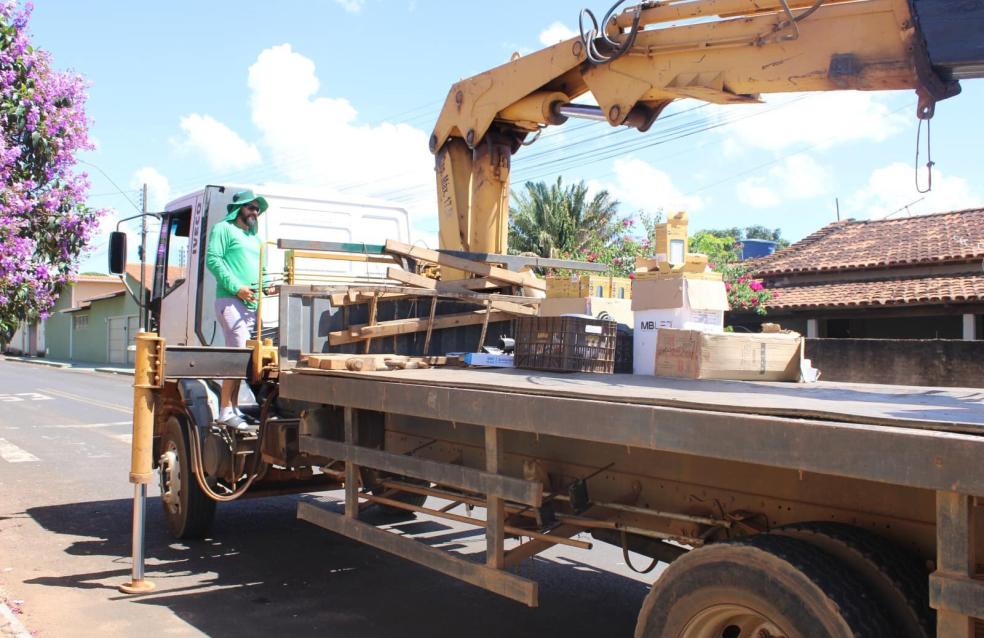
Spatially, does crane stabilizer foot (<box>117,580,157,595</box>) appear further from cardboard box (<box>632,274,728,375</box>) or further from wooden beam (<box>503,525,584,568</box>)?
cardboard box (<box>632,274,728,375</box>)

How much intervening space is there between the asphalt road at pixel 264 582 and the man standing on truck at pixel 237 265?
5.51 ft

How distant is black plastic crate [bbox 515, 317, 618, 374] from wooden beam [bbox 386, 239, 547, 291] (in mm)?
1391

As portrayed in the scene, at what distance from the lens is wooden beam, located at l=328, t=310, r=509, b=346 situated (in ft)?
20.2

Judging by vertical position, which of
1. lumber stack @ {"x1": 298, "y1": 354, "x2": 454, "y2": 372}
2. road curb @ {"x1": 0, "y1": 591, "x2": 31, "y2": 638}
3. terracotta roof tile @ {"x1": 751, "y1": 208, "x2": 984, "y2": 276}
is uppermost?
terracotta roof tile @ {"x1": 751, "y1": 208, "x2": 984, "y2": 276}

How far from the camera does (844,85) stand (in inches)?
196

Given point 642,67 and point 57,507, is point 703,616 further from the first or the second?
point 57,507

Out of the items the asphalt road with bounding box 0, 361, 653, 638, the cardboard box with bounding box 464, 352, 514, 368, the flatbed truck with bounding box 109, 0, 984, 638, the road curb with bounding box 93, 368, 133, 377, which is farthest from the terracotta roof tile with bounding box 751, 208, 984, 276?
the road curb with bounding box 93, 368, 133, 377

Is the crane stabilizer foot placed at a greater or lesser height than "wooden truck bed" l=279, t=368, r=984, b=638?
lesser

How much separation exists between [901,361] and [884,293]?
49.7 ft

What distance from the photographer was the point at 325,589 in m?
6.04

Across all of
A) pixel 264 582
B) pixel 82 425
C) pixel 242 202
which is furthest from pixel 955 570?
pixel 82 425

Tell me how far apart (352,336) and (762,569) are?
3753 millimetres

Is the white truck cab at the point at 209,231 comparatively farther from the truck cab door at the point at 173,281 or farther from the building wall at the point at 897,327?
the building wall at the point at 897,327

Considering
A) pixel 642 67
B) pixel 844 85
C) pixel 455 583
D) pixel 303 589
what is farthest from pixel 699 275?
pixel 303 589
